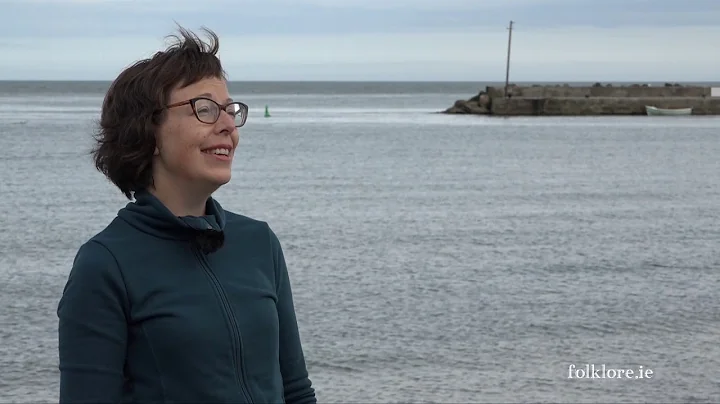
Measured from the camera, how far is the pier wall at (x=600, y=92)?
84812 millimetres

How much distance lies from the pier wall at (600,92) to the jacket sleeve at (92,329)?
8339cm

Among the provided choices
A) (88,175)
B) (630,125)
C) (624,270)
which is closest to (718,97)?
(630,125)

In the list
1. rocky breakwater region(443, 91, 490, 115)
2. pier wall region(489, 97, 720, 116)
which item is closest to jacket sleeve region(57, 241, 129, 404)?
pier wall region(489, 97, 720, 116)

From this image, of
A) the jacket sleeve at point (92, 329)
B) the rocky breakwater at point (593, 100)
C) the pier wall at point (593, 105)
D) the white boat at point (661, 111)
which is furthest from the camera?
the rocky breakwater at point (593, 100)

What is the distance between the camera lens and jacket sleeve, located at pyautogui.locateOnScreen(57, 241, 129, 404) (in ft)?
7.81

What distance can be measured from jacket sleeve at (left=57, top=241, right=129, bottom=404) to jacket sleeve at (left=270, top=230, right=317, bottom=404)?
1.43 ft

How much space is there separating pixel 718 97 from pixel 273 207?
67139mm

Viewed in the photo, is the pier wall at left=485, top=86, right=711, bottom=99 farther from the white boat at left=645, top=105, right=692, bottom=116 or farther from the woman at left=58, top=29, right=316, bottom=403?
the woman at left=58, top=29, right=316, bottom=403

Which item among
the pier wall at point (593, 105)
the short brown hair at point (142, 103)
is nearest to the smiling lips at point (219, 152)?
the short brown hair at point (142, 103)

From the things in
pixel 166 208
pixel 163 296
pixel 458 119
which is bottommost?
pixel 458 119

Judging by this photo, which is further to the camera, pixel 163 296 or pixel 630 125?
pixel 630 125

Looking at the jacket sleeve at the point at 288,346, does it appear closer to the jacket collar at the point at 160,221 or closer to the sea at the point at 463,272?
the jacket collar at the point at 160,221

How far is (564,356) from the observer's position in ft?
36.1

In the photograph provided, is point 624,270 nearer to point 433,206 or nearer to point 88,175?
point 433,206
